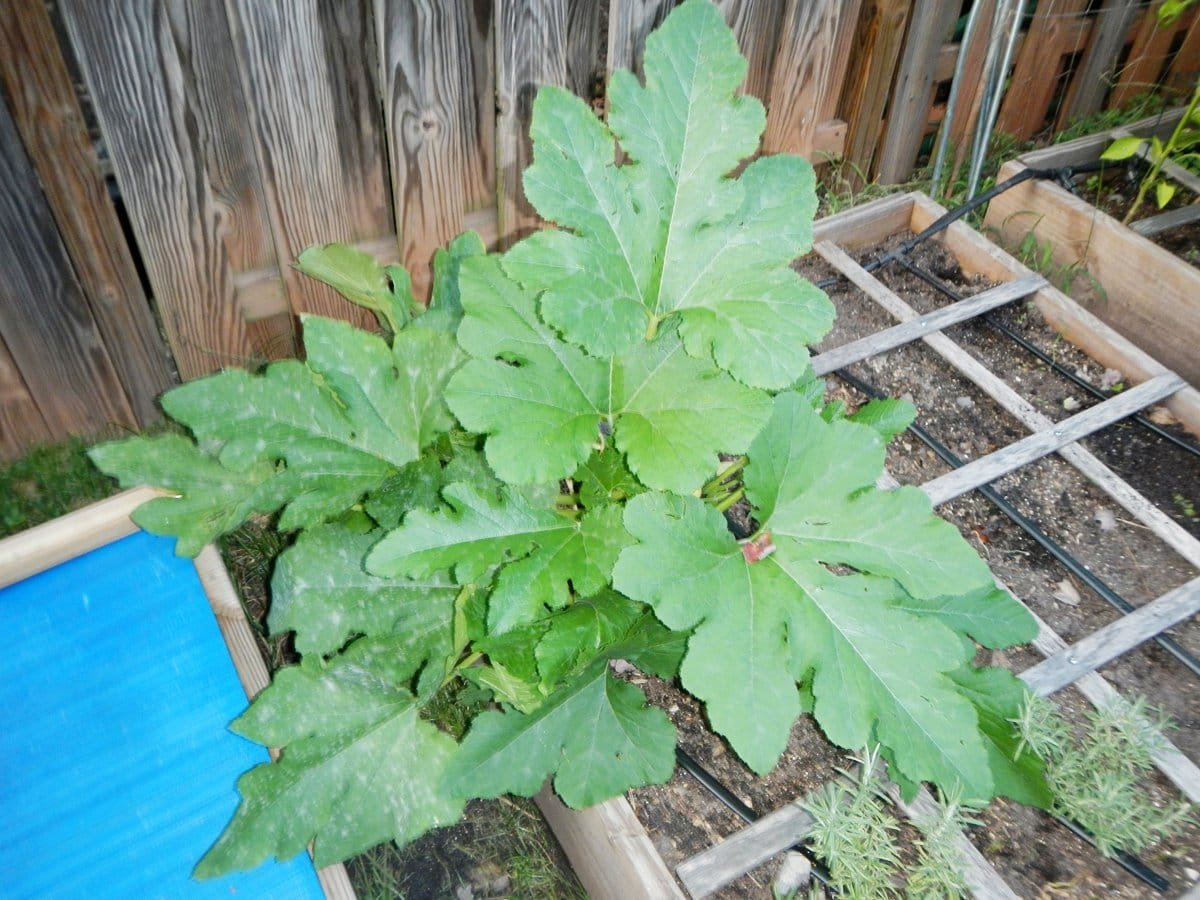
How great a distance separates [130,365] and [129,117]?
78cm

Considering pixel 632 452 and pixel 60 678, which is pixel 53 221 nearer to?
pixel 60 678

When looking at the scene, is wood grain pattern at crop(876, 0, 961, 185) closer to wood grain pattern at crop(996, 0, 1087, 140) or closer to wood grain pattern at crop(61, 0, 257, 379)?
wood grain pattern at crop(996, 0, 1087, 140)

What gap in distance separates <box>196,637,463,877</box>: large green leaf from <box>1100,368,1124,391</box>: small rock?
2.19 m

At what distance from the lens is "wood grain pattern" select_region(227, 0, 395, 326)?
241cm

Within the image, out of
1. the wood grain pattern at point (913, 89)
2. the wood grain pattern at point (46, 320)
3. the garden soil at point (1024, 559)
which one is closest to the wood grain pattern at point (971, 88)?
the wood grain pattern at point (913, 89)

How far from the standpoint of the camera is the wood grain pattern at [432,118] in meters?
2.56

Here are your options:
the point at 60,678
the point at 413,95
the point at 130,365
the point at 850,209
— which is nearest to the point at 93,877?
the point at 60,678

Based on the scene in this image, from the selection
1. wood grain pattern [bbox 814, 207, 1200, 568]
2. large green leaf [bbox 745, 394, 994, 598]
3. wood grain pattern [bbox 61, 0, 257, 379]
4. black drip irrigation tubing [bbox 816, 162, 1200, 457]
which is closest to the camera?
large green leaf [bbox 745, 394, 994, 598]

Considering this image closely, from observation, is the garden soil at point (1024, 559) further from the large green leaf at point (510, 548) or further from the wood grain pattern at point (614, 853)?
the large green leaf at point (510, 548)

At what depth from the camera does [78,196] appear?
2461mm

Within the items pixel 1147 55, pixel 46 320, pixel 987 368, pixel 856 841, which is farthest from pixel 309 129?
pixel 1147 55

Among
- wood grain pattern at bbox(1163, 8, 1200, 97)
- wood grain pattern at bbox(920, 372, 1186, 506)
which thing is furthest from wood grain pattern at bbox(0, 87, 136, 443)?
wood grain pattern at bbox(1163, 8, 1200, 97)

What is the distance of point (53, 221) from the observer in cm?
248

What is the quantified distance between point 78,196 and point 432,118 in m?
0.93
